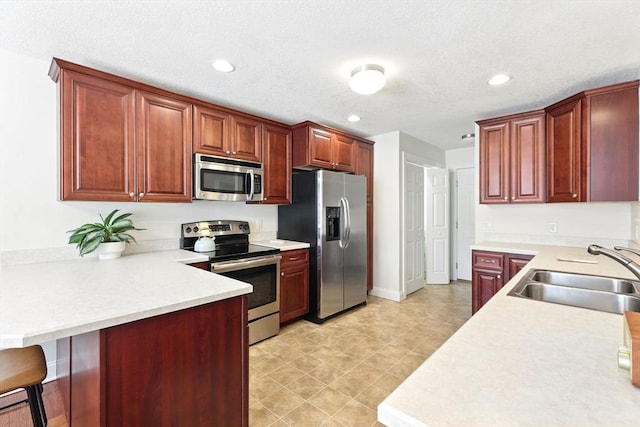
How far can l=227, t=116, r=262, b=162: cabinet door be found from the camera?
300 centimetres

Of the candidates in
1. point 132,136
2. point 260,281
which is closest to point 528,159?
point 260,281

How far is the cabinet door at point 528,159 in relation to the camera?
3.01 m

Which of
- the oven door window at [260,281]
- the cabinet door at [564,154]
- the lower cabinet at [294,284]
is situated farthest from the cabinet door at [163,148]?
the cabinet door at [564,154]

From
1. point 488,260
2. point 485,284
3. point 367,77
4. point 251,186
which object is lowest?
point 485,284

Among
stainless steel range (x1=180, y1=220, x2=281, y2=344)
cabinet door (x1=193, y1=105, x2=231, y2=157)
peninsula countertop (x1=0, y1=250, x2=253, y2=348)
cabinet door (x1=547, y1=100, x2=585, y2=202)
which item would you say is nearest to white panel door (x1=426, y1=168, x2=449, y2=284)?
cabinet door (x1=547, y1=100, x2=585, y2=202)

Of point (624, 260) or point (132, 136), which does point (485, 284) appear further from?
point (132, 136)

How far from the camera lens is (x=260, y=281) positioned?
288 cm

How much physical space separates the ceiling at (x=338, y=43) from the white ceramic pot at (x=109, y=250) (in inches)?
51.9

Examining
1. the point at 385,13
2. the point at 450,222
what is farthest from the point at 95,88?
the point at 450,222

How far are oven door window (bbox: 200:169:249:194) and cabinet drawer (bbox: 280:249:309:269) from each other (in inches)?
30.6

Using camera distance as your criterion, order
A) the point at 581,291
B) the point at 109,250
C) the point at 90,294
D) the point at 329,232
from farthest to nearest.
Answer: the point at 329,232, the point at 109,250, the point at 581,291, the point at 90,294

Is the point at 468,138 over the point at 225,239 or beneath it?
over

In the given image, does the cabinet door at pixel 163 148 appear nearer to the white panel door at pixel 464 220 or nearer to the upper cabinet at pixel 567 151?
the upper cabinet at pixel 567 151

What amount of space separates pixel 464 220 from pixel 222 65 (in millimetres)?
4514
